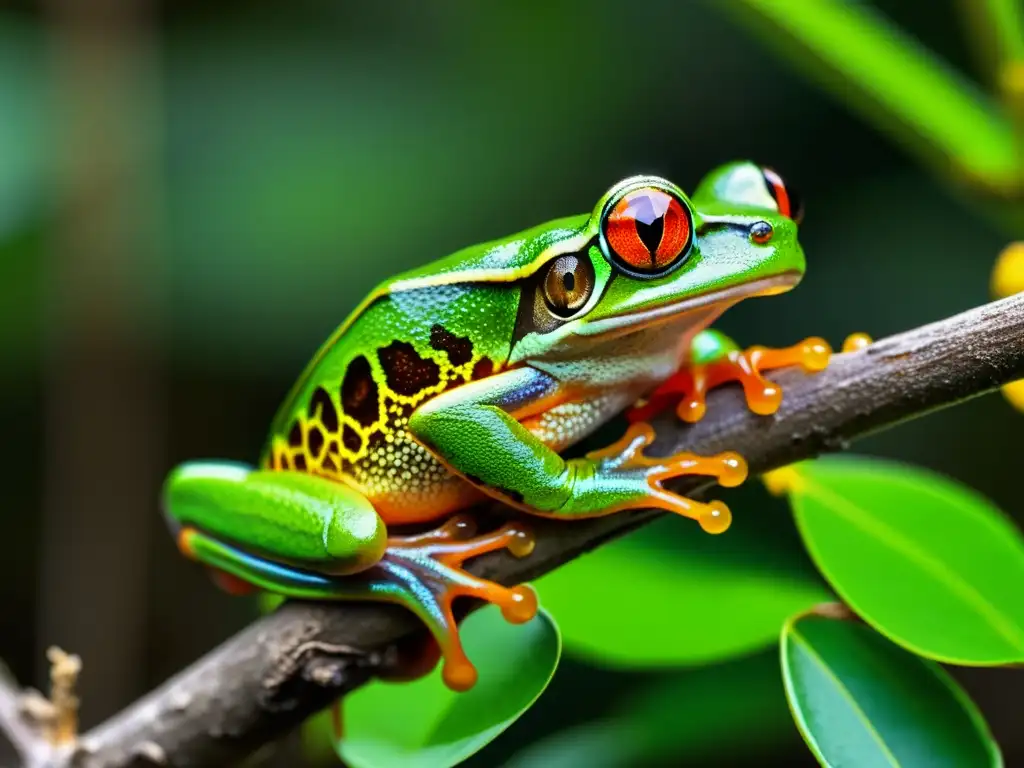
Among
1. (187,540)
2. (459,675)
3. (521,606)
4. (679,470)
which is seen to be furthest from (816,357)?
(187,540)

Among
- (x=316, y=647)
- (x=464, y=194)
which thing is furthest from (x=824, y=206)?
(x=316, y=647)

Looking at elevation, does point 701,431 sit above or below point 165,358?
above

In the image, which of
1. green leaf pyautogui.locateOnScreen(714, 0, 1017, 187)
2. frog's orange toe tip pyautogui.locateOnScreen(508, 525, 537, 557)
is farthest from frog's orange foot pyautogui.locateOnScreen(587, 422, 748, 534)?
green leaf pyautogui.locateOnScreen(714, 0, 1017, 187)

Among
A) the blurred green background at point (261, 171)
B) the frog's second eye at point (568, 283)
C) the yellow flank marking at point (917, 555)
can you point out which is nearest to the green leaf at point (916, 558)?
the yellow flank marking at point (917, 555)

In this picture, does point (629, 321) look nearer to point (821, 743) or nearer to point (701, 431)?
point (701, 431)

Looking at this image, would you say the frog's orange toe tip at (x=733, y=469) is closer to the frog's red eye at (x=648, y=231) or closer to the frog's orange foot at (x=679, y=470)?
the frog's orange foot at (x=679, y=470)

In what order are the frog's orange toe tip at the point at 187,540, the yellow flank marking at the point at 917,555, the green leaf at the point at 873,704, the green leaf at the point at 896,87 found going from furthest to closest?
1. the green leaf at the point at 896,87
2. the frog's orange toe tip at the point at 187,540
3. the yellow flank marking at the point at 917,555
4. the green leaf at the point at 873,704

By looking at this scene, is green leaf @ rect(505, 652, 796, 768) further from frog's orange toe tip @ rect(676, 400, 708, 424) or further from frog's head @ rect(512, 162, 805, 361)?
frog's head @ rect(512, 162, 805, 361)
